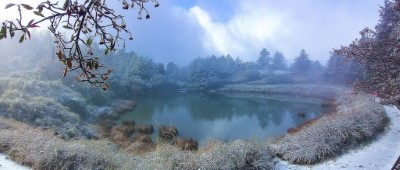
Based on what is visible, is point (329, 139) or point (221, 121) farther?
point (221, 121)

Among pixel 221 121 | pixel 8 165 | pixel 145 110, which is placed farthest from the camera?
pixel 145 110

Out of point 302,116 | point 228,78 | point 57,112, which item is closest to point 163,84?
point 228,78

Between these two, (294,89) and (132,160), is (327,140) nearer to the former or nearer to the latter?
(132,160)

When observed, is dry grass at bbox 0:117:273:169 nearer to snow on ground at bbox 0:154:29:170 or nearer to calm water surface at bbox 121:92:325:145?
snow on ground at bbox 0:154:29:170

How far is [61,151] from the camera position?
26.4 ft

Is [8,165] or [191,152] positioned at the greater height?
[191,152]

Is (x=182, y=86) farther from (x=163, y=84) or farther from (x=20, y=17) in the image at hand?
A: (x=20, y=17)

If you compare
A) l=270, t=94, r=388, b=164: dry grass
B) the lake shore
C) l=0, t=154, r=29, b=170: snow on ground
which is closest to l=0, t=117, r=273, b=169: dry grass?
l=0, t=154, r=29, b=170: snow on ground

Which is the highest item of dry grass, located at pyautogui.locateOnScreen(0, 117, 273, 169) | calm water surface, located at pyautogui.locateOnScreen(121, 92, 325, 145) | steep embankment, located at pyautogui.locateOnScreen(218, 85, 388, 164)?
steep embankment, located at pyautogui.locateOnScreen(218, 85, 388, 164)

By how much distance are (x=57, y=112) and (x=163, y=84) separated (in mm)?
39687

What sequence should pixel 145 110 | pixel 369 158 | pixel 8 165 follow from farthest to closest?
1. pixel 145 110
2. pixel 369 158
3. pixel 8 165

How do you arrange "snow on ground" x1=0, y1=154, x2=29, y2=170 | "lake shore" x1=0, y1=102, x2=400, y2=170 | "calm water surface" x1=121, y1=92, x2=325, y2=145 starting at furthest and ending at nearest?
"calm water surface" x1=121, y1=92, x2=325, y2=145
"lake shore" x1=0, y1=102, x2=400, y2=170
"snow on ground" x1=0, y1=154, x2=29, y2=170

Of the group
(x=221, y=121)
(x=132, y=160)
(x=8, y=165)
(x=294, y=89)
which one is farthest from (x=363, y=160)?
(x=294, y=89)

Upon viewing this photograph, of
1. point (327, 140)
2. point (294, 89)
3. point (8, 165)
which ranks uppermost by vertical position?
point (294, 89)
